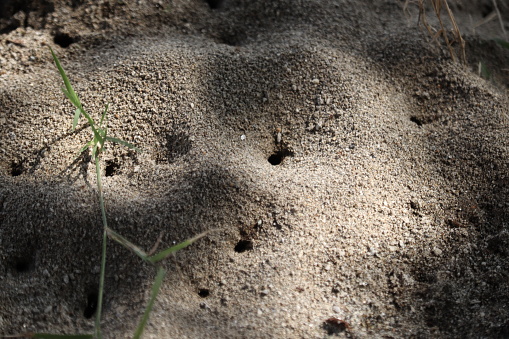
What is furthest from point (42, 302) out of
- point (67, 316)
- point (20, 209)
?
point (20, 209)

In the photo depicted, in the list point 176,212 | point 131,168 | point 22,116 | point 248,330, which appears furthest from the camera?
point 22,116

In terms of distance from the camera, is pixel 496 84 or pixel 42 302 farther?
pixel 496 84

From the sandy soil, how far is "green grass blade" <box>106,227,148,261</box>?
5 cm

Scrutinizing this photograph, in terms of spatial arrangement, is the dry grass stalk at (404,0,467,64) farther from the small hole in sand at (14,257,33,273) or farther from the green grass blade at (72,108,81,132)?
the small hole in sand at (14,257,33,273)

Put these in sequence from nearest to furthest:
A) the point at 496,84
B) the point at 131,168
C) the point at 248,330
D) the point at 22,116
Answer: the point at 248,330 → the point at 131,168 → the point at 22,116 → the point at 496,84

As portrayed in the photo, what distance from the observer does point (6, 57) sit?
1.81m

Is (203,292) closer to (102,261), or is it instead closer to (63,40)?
(102,261)

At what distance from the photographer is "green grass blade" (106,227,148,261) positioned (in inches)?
50.1

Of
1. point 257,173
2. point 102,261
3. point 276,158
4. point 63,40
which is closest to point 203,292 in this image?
point 102,261

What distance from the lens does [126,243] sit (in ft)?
4.33

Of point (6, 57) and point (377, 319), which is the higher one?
point (6, 57)

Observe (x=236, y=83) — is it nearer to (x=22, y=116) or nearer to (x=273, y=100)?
(x=273, y=100)

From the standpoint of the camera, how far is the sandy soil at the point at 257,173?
1336 mm

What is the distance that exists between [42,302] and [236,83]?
895 millimetres
